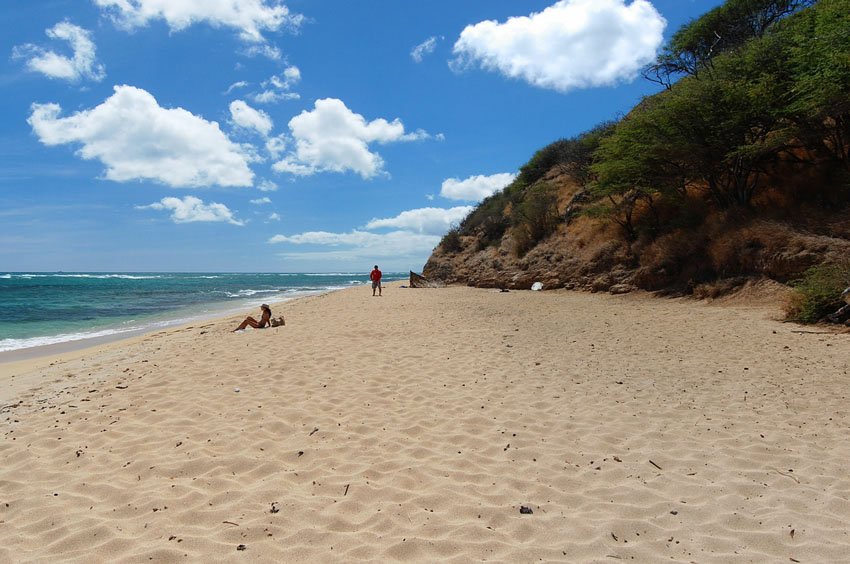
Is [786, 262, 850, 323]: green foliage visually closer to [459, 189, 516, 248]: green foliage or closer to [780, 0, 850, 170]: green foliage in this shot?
[780, 0, 850, 170]: green foliage

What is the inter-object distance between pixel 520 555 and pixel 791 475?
2.52m

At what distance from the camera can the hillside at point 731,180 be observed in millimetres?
12789

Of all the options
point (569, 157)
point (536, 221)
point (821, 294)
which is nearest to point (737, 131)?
point (821, 294)

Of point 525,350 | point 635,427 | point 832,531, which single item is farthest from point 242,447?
point 525,350

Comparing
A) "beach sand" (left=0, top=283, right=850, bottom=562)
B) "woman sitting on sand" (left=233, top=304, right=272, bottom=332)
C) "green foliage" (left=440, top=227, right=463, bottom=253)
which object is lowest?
"beach sand" (left=0, top=283, right=850, bottom=562)

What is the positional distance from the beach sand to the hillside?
680cm

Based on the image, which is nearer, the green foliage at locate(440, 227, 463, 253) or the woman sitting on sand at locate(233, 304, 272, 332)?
the woman sitting on sand at locate(233, 304, 272, 332)

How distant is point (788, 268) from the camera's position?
12.7 m

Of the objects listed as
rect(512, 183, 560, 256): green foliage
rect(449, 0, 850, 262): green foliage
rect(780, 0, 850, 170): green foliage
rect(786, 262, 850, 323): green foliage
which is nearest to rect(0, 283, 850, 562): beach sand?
rect(786, 262, 850, 323): green foliage

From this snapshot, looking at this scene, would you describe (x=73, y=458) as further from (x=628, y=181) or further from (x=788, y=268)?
(x=628, y=181)

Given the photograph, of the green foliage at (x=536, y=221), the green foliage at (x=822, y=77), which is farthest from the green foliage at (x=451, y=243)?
the green foliage at (x=822, y=77)

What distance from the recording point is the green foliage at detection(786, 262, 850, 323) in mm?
9273

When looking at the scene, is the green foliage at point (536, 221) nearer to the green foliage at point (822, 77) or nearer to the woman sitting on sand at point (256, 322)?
the green foliage at point (822, 77)

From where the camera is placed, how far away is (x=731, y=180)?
16.9 metres
